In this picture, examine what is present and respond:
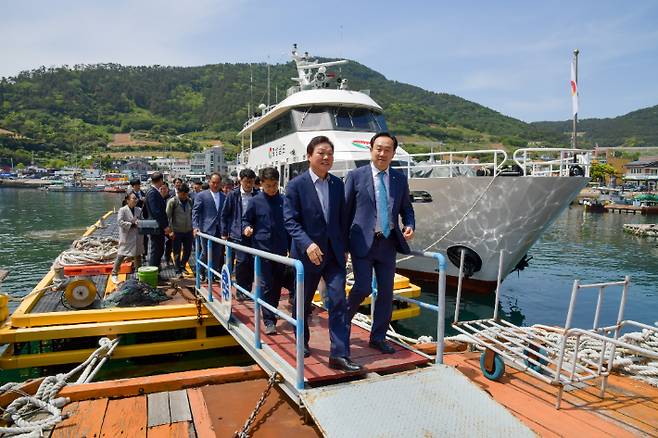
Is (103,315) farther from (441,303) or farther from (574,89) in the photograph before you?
(574,89)

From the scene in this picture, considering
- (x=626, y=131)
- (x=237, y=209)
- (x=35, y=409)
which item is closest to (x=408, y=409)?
(x=35, y=409)

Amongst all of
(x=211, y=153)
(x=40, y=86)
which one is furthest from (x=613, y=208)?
(x=40, y=86)

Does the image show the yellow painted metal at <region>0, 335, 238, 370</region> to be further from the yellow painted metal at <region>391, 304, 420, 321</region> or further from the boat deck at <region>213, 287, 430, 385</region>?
the yellow painted metal at <region>391, 304, 420, 321</region>

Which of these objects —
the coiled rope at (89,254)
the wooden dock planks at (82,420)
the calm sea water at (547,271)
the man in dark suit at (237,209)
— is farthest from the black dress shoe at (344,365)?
the coiled rope at (89,254)

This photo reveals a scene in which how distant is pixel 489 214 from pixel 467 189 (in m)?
0.71

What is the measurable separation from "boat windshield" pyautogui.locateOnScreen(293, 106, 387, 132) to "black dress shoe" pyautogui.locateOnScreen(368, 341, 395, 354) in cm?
990

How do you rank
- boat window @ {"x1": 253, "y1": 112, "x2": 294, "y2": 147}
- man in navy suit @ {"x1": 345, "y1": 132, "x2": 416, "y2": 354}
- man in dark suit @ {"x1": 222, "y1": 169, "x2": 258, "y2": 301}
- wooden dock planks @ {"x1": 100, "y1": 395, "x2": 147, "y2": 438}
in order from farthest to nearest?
boat window @ {"x1": 253, "y1": 112, "x2": 294, "y2": 147} → man in dark suit @ {"x1": 222, "y1": 169, "x2": 258, "y2": 301} → man in navy suit @ {"x1": 345, "y1": 132, "x2": 416, "y2": 354} → wooden dock planks @ {"x1": 100, "y1": 395, "x2": 147, "y2": 438}

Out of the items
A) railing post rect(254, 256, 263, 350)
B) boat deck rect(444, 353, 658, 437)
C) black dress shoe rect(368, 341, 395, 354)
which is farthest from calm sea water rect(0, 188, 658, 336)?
railing post rect(254, 256, 263, 350)

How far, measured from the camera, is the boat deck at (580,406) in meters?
3.57

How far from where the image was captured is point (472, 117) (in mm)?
141375

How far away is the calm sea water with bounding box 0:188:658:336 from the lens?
11672 mm

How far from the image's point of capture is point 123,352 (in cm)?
619

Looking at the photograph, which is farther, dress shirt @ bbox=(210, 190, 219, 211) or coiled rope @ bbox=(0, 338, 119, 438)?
dress shirt @ bbox=(210, 190, 219, 211)

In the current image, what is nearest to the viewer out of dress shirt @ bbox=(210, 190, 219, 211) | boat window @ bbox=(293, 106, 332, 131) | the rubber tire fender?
the rubber tire fender
